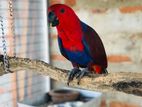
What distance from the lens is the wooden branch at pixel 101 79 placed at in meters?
0.51

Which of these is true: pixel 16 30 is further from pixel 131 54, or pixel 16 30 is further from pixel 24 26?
pixel 131 54

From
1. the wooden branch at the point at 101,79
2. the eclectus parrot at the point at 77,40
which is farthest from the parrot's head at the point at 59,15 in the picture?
the wooden branch at the point at 101,79

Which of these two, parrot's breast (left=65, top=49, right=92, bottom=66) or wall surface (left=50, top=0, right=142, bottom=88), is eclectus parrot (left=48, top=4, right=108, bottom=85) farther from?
wall surface (left=50, top=0, right=142, bottom=88)

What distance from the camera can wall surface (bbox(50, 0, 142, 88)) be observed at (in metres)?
0.84

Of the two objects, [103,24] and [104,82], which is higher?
[103,24]

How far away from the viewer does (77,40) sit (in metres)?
0.67

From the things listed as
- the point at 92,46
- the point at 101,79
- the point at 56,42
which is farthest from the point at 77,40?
the point at 56,42

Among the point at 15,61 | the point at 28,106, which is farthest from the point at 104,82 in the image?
the point at 28,106

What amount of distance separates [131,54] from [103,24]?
0.12 m

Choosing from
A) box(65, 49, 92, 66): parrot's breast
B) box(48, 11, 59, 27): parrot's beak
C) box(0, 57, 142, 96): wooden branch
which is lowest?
box(0, 57, 142, 96): wooden branch

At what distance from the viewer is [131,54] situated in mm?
887

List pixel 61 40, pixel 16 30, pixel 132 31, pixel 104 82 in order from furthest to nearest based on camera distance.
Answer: pixel 16 30
pixel 132 31
pixel 61 40
pixel 104 82

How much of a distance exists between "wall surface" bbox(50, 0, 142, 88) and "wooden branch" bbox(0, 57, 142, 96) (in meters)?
0.31

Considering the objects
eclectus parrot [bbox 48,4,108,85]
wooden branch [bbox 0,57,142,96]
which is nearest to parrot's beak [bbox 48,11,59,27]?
eclectus parrot [bbox 48,4,108,85]
